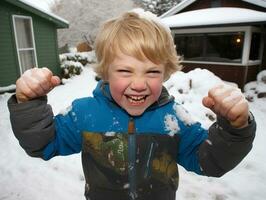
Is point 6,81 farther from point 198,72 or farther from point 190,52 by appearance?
point 190,52

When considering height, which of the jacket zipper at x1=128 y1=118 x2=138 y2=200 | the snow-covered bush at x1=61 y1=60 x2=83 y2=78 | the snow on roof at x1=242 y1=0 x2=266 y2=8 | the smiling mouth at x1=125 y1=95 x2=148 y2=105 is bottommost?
the snow-covered bush at x1=61 y1=60 x2=83 y2=78

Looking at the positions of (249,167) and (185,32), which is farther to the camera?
(185,32)

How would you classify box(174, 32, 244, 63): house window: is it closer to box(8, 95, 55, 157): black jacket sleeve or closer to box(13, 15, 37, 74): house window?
box(13, 15, 37, 74): house window

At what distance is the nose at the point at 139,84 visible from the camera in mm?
1229

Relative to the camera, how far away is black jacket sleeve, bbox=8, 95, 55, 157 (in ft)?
3.91

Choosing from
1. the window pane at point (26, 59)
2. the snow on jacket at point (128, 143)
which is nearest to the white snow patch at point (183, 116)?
the snow on jacket at point (128, 143)

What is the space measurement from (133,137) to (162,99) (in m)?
0.27

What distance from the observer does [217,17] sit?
11461 mm

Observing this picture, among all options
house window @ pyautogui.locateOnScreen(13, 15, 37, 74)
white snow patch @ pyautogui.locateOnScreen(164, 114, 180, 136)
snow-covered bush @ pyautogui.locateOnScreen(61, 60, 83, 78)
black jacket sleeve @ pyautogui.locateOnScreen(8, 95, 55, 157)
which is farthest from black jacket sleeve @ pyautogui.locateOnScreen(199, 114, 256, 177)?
snow-covered bush @ pyautogui.locateOnScreen(61, 60, 83, 78)

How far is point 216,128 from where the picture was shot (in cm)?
118

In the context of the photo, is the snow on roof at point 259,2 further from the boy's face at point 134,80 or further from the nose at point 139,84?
the nose at point 139,84

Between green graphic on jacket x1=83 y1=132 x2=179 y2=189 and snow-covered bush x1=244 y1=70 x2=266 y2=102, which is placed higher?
green graphic on jacket x1=83 y1=132 x2=179 y2=189

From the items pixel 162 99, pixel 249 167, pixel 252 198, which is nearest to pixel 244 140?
pixel 162 99

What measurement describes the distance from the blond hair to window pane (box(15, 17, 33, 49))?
30.7ft
